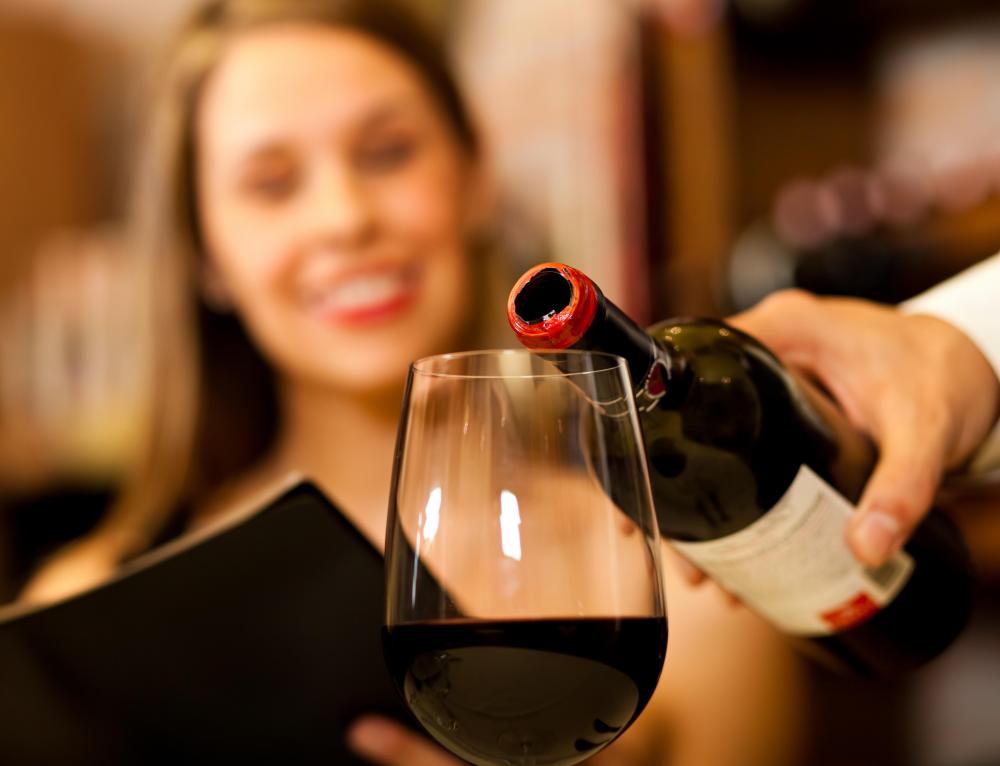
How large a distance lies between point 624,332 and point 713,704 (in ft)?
2.69

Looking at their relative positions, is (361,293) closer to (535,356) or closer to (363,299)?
(363,299)

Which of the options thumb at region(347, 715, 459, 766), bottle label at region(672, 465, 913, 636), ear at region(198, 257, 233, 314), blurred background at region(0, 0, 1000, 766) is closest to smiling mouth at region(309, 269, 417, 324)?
ear at region(198, 257, 233, 314)

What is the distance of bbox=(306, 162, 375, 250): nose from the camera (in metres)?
1.22

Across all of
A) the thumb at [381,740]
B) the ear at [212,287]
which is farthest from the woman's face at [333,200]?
the thumb at [381,740]

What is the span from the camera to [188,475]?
1542 mm

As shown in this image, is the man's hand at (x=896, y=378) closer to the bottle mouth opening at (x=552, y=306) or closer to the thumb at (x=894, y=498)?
the thumb at (x=894, y=498)

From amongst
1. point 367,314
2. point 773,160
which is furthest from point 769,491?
point 773,160

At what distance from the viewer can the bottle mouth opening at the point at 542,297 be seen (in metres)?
0.48

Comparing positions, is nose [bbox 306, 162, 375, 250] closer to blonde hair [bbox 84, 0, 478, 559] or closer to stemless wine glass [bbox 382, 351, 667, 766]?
blonde hair [bbox 84, 0, 478, 559]

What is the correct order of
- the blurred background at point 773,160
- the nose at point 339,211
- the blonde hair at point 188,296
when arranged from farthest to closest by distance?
the blurred background at point 773,160 < the blonde hair at point 188,296 < the nose at point 339,211

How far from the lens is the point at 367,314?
1.25m

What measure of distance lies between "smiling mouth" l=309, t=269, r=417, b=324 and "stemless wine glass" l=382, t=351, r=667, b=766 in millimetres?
758

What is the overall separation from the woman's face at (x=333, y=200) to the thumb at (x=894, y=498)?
737mm

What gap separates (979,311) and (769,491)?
26cm
